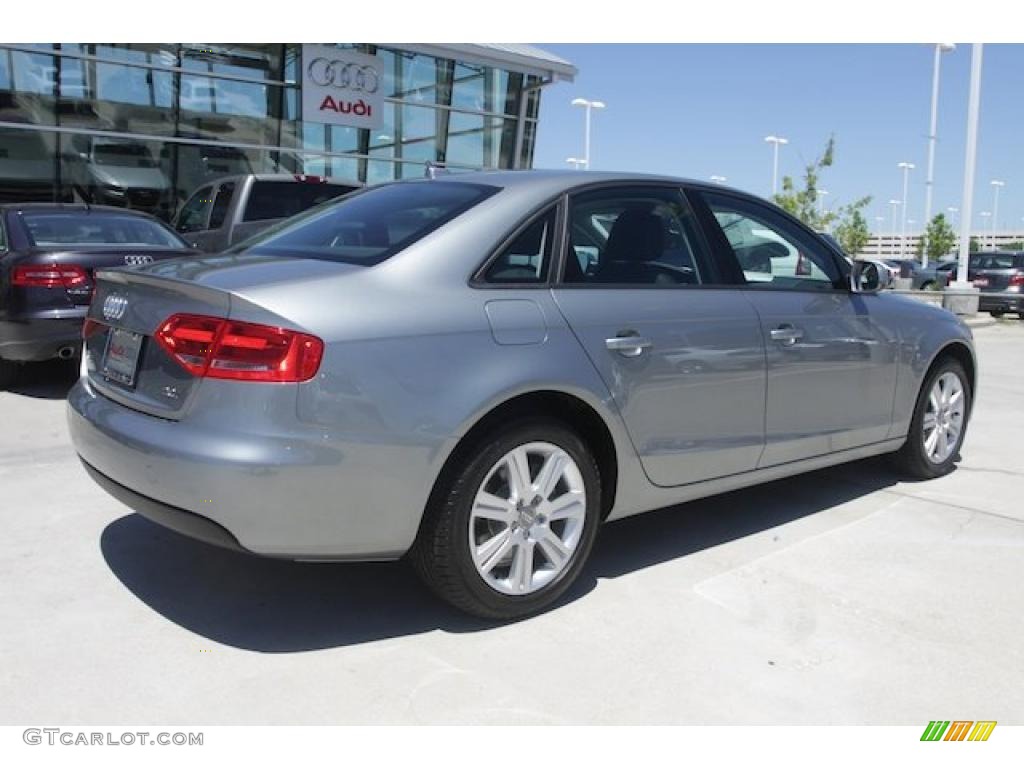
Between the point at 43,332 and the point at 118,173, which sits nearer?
the point at 43,332

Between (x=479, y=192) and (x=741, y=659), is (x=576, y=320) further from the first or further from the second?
(x=741, y=659)

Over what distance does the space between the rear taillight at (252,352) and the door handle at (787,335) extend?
2.12 meters

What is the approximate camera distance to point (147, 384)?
9.86 ft

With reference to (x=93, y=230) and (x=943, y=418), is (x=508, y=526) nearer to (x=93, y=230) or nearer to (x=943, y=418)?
(x=943, y=418)

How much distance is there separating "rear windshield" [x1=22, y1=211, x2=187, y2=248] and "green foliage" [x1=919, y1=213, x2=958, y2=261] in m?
47.8

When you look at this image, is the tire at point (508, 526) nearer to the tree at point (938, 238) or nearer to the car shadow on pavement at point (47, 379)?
the car shadow on pavement at point (47, 379)

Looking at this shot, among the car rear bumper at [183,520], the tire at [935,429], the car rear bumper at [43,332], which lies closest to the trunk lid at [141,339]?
the car rear bumper at [183,520]

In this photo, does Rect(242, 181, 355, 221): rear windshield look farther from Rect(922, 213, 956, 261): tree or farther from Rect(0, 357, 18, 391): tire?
Rect(922, 213, 956, 261): tree

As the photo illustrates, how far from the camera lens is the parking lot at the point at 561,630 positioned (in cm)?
272

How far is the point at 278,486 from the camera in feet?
8.84

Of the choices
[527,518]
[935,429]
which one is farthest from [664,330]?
[935,429]

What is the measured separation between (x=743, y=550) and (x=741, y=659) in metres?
1.07

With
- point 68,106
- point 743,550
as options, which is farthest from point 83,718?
point 68,106

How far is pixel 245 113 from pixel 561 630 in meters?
16.9
